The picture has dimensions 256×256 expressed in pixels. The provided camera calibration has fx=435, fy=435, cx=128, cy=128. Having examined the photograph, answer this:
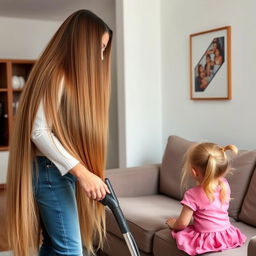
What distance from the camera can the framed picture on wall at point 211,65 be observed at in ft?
10.5

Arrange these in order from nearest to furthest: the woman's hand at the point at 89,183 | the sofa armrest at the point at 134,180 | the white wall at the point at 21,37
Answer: the woman's hand at the point at 89,183 → the sofa armrest at the point at 134,180 → the white wall at the point at 21,37

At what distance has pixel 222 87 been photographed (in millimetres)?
3246

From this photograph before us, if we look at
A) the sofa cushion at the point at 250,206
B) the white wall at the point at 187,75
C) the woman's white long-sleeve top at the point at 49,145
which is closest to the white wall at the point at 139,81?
the white wall at the point at 187,75

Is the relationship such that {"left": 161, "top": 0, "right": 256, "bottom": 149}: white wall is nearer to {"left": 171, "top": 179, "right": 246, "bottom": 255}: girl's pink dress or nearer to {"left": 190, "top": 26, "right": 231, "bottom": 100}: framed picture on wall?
{"left": 190, "top": 26, "right": 231, "bottom": 100}: framed picture on wall

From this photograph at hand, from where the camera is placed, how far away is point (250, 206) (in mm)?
2434

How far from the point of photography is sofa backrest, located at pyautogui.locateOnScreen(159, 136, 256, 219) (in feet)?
8.38

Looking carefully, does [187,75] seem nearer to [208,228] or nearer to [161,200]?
[161,200]

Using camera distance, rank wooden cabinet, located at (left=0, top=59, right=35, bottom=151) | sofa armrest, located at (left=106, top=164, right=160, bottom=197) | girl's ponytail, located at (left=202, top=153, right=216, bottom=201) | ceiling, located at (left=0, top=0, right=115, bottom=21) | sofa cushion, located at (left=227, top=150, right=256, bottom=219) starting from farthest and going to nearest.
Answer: wooden cabinet, located at (left=0, top=59, right=35, bottom=151) < ceiling, located at (left=0, top=0, right=115, bottom=21) < sofa armrest, located at (left=106, top=164, right=160, bottom=197) < sofa cushion, located at (left=227, top=150, right=256, bottom=219) < girl's ponytail, located at (left=202, top=153, right=216, bottom=201)

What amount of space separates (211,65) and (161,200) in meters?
1.11

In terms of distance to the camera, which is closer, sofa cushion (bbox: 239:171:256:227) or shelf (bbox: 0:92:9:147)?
sofa cushion (bbox: 239:171:256:227)

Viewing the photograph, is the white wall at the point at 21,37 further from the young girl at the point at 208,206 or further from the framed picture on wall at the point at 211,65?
the young girl at the point at 208,206

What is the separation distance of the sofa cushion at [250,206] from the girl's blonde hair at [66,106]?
3.44ft

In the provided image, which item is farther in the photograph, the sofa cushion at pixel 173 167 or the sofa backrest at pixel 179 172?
the sofa cushion at pixel 173 167

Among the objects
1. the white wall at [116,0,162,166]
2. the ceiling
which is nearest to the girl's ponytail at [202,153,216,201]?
the white wall at [116,0,162,166]
